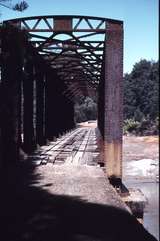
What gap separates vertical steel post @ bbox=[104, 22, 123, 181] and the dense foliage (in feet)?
266

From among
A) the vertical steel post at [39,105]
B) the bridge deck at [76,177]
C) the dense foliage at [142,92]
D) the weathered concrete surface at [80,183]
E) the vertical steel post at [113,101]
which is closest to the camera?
the weathered concrete surface at [80,183]

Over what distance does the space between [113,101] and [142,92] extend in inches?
3692

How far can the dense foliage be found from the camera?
99.4 m

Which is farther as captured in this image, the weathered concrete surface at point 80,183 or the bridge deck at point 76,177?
the bridge deck at point 76,177

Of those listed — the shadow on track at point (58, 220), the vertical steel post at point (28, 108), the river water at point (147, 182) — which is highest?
the vertical steel post at point (28, 108)

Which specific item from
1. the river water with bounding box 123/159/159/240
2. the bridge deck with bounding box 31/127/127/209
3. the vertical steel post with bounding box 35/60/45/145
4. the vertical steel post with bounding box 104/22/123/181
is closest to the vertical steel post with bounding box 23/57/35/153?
the bridge deck with bounding box 31/127/127/209

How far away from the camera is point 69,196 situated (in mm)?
9125

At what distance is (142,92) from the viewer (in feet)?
343

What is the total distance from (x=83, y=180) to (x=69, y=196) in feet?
5.49

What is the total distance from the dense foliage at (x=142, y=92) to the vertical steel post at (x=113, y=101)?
266ft

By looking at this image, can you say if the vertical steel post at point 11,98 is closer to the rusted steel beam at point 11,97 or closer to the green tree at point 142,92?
the rusted steel beam at point 11,97

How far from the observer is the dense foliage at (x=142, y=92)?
326ft

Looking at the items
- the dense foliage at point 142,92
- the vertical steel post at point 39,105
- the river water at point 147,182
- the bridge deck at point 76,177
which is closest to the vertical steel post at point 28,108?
the bridge deck at point 76,177

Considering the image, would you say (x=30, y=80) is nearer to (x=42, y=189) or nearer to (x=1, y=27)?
(x=1, y=27)
